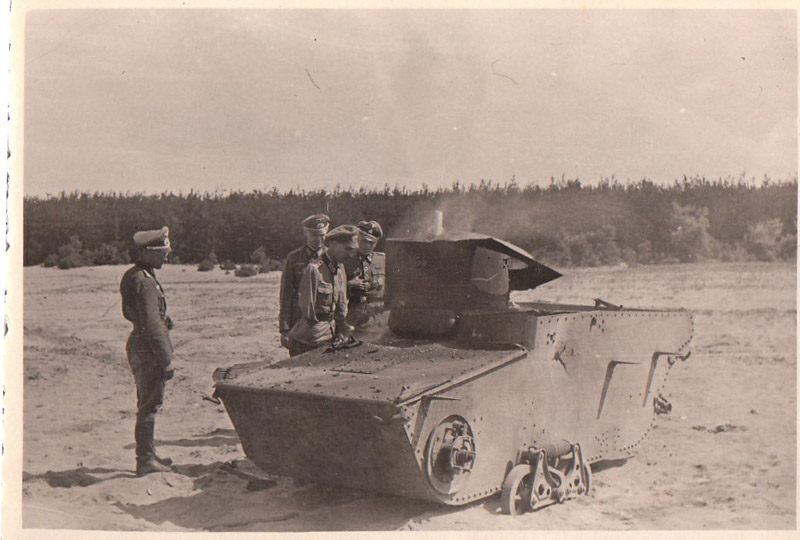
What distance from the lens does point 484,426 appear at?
6.34 m

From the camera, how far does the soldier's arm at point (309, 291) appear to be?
7.61 m

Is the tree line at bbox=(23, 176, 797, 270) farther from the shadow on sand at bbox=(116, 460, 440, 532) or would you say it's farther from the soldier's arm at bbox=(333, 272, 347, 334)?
the shadow on sand at bbox=(116, 460, 440, 532)

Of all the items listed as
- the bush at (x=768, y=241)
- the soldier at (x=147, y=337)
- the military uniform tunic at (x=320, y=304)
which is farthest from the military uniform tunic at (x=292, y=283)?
the bush at (x=768, y=241)

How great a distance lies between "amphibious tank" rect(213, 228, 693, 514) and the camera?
5984mm

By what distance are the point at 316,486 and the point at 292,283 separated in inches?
76.5

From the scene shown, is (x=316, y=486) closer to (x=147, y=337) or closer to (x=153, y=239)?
(x=147, y=337)

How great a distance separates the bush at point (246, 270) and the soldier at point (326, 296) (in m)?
3.84

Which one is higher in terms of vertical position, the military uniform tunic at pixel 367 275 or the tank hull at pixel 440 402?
the military uniform tunic at pixel 367 275

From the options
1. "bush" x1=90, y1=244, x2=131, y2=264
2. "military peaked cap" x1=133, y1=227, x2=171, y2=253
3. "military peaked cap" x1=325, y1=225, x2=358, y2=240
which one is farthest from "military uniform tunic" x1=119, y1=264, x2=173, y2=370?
"bush" x1=90, y1=244, x2=131, y2=264

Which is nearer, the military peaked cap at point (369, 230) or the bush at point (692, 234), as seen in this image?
the military peaked cap at point (369, 230)

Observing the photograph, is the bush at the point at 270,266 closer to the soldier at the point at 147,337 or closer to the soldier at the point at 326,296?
the soldier at the point at 326,296

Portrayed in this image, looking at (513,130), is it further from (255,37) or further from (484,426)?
(484,426)

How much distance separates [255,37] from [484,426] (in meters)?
4.22

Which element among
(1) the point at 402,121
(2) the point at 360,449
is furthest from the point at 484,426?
(1) the point at 402,121
